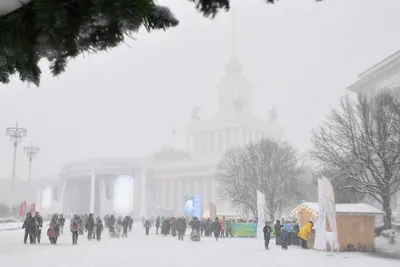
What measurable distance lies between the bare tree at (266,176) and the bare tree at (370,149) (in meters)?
17.0

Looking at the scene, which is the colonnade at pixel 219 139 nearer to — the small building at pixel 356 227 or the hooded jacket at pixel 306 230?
the hooded jacket at pixel 306 230

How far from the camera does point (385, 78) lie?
5525 cm

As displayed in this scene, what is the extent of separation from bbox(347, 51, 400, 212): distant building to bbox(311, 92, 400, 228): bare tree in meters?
17.4

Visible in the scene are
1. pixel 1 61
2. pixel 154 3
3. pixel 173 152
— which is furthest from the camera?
pixel 173 152

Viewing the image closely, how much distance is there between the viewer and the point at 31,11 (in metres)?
2.38

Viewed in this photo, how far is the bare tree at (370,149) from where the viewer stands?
30266 mm

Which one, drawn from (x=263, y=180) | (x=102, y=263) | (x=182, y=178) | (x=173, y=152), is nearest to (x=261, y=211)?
(x=102, y=263)

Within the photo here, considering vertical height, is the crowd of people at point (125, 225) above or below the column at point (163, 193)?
below

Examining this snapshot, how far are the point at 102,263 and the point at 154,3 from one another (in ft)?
49.1

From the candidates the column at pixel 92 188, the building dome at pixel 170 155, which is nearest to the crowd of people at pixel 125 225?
the column at pixel 92 188

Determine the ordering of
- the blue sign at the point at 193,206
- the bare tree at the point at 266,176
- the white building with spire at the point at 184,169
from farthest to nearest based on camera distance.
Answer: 1. the white building with spire at the point at 184,169
2. the bare tree at the point at 266,176
3. the blue sign at the point at 193,206

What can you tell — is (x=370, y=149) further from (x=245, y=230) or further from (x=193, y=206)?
(x=193, y=206)

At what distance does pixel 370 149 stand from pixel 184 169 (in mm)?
78034

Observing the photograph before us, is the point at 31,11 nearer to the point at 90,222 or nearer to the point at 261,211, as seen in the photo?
the point at 261,211
